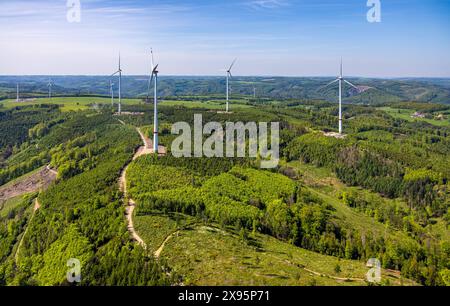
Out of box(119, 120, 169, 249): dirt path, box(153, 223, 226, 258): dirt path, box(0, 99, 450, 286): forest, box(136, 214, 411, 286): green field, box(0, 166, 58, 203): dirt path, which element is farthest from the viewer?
box(0, 166, 58, 203): dirt path

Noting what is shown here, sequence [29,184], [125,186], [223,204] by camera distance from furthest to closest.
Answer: [29,184] → [125,186] → [223,204]

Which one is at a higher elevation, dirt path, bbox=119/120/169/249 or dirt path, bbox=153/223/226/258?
dirt path, bbox=119/120/169/249

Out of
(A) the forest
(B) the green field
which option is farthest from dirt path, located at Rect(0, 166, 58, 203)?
(B) the green field

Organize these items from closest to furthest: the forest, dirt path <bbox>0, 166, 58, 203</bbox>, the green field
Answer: the green field → the forest → dirt path <bbox>0, 166, 58, 203</bbox>

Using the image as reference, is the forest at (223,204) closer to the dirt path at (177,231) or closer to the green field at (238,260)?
the dirt path at (177,231)

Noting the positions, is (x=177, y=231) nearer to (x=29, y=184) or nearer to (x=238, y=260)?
(x=238, y=260)

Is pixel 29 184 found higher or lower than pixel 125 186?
lower

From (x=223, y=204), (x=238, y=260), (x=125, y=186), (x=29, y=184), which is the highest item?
(x=125, y=186)

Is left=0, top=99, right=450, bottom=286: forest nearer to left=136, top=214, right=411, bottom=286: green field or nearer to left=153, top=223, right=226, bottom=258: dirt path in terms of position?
left=153, top=223, right=226, bottom=258: dirt path

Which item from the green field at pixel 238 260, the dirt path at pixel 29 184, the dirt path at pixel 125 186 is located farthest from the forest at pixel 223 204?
the dirt path at pixel 29 184

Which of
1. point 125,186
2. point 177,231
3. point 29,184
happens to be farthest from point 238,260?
point 29,184

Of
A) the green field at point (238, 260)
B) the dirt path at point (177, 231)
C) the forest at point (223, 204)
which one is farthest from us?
the forest at point (223, 204)
